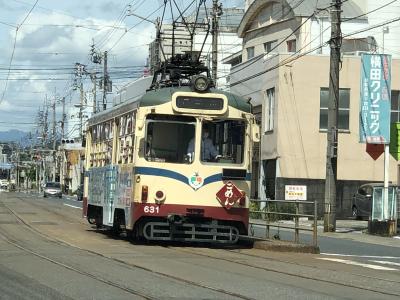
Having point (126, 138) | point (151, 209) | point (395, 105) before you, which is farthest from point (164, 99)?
point (395, 105)

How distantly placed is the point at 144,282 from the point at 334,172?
16.6 meters

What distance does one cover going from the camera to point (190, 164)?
15.0 metres

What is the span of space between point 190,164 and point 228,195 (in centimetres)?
110

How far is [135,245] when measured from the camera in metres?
15.6

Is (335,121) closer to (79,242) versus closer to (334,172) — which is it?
(334,172)

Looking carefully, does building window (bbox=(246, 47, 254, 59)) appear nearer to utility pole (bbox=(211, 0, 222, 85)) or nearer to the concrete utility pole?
utility pole (bbox=(211, 0, 222, 85))

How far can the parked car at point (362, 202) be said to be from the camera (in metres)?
32.4

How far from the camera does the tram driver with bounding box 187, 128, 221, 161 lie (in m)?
15.1

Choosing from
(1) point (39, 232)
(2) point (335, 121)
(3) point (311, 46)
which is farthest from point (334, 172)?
(3) point (311, 46)

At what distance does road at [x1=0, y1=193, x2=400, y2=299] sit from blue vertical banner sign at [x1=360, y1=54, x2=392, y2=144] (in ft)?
38.1

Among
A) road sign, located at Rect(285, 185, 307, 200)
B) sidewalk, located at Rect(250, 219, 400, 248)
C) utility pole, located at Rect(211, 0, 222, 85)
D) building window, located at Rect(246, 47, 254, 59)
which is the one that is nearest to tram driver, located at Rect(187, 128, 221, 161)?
sidewalk, located at Rect(250, 219, 400, 248)

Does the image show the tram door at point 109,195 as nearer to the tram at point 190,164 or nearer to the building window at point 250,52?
the tram at point 190,164

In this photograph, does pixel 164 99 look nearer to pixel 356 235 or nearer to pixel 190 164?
pixel 190 164

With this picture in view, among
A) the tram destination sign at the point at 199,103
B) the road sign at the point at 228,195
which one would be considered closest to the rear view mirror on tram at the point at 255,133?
the tram destination sign at the point at 199,103
